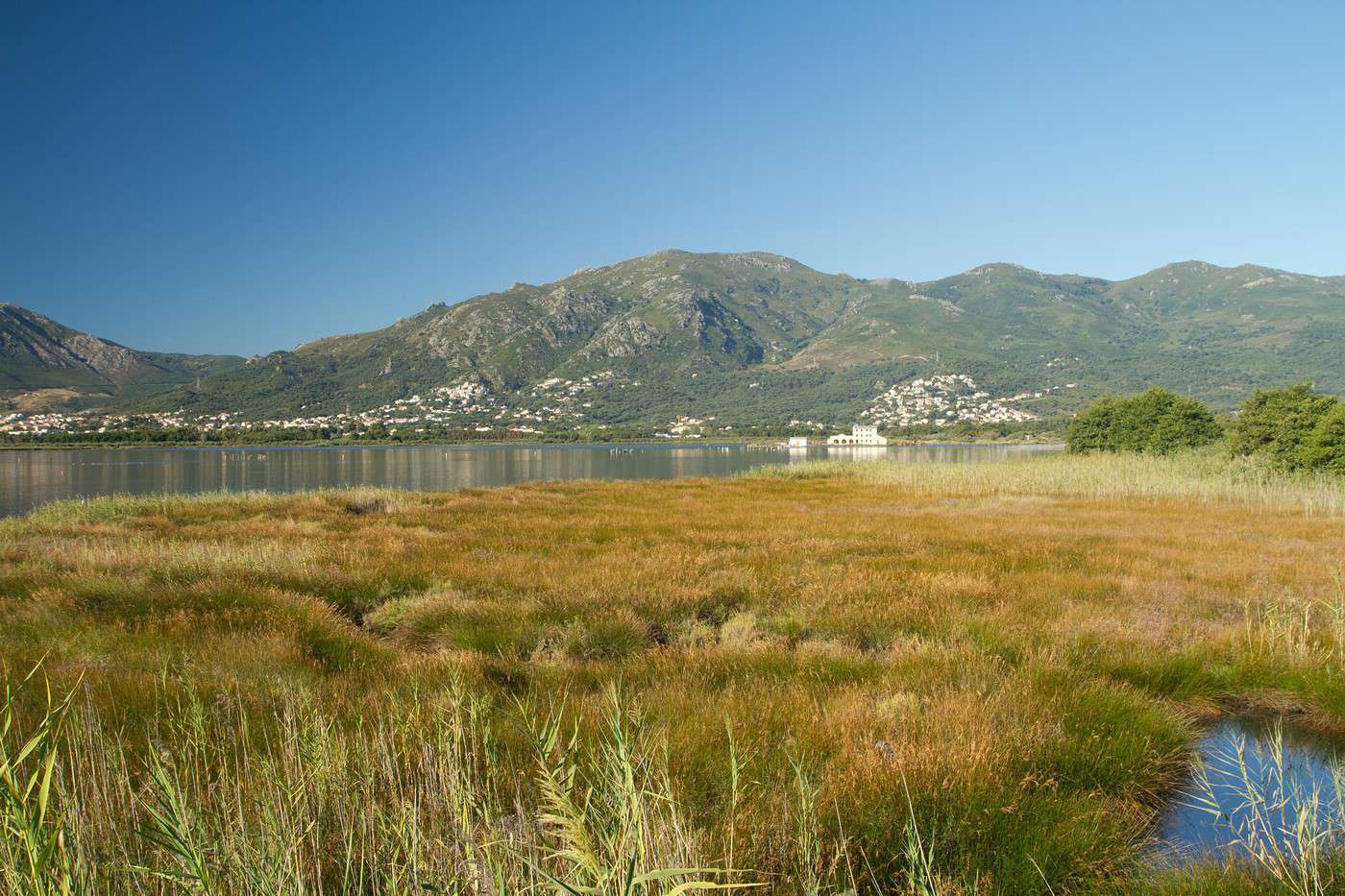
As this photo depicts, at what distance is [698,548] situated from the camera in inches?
572

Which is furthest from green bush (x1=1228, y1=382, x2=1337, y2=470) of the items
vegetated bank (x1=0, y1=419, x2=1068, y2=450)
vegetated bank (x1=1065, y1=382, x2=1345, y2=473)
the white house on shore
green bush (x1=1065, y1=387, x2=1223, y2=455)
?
vegetated bank (x1=0, y1=419, x2=1068, y2=450)

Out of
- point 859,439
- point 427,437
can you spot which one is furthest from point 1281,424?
point 427,437

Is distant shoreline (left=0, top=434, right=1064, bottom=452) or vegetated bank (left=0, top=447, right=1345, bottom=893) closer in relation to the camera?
vegetated bank (left=0, top=447, right=1345, bottom=893)

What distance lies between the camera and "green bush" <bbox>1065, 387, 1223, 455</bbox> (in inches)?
2077

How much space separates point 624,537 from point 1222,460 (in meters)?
34.1

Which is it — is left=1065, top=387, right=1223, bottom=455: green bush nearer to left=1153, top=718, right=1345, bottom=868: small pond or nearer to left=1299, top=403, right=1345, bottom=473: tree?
left=1299, top=403, right=1345, bottom=473: tree

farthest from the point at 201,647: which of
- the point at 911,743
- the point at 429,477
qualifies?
the point at 429,477

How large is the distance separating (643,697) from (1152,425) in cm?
6242

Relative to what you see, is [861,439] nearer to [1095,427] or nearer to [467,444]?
[467,444]

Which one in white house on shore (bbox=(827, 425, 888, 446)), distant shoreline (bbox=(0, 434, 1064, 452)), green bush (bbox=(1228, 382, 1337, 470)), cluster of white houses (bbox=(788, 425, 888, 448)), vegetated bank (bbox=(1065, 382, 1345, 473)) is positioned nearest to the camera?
vegetated bank (bbox=(1065, 382, 1345, 473))

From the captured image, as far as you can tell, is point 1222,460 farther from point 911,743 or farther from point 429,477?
point 429,477

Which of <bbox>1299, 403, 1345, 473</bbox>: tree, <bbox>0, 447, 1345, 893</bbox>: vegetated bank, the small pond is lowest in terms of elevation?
the small pond

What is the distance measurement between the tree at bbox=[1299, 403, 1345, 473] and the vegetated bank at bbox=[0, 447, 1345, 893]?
721 inches

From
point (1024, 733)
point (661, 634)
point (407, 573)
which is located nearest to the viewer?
point (1024, 733)
